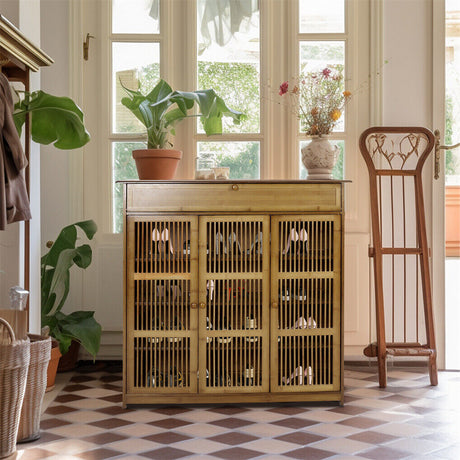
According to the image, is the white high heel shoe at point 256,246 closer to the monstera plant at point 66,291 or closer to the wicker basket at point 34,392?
the monstera plant at point 66,291

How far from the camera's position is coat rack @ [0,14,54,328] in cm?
311

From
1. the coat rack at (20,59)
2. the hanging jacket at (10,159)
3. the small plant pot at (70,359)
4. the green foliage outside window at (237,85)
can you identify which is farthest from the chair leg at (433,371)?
the hanging jacket at (10,159)

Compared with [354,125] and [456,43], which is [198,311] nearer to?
[354,125]

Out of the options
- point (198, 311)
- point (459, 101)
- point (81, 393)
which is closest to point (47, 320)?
point (81, 393)

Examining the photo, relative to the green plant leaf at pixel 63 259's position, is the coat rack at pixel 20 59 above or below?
above

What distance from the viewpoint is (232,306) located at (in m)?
3.86

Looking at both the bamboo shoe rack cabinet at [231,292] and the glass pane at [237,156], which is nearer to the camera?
the bamboo shoe rack cabinet at [231,292]

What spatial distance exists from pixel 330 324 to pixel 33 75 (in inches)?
84.3

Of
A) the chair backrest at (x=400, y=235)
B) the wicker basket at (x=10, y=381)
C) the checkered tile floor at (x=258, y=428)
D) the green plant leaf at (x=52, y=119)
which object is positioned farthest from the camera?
the chair backrest at (x=400, y=235)

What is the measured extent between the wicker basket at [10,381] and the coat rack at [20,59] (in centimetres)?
67

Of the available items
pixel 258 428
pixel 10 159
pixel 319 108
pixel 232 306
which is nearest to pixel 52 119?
pixel 10 159

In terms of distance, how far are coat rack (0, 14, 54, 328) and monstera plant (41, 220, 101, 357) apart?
0.47m

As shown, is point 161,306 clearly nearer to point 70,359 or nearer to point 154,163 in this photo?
point 154,163

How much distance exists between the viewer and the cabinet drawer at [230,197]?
3.82 meters
